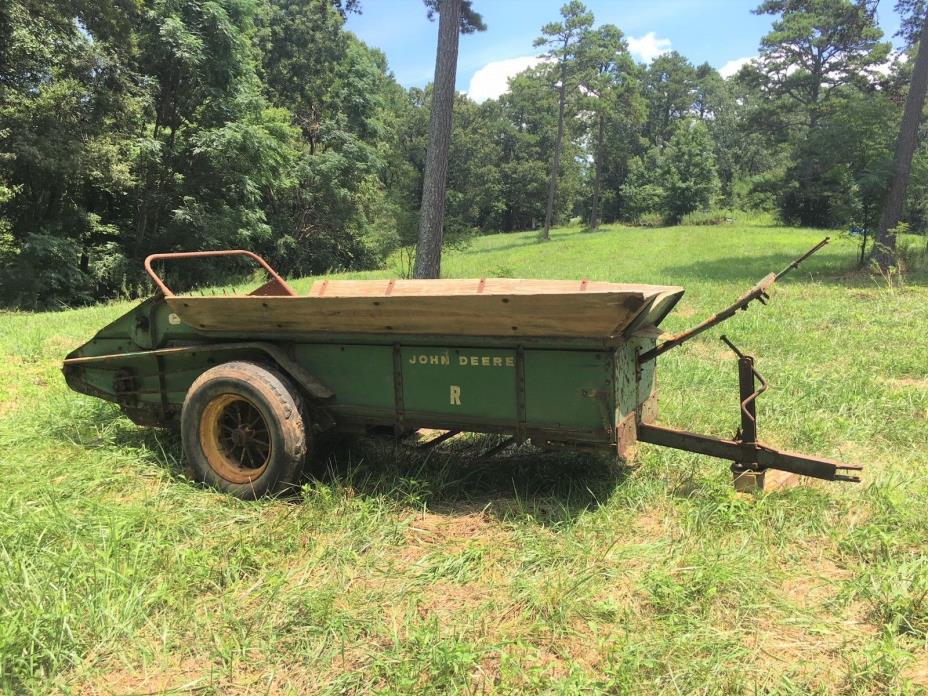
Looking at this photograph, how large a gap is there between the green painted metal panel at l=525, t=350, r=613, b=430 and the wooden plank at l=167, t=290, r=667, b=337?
152mm

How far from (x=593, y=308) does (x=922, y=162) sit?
633 inches

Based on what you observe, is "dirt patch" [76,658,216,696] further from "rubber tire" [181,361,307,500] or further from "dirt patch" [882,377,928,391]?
"dirt patch" [882,377,928,391]

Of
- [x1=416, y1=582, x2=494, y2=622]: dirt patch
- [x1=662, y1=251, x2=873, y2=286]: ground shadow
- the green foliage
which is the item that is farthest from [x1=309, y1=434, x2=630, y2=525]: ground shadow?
the green foliage

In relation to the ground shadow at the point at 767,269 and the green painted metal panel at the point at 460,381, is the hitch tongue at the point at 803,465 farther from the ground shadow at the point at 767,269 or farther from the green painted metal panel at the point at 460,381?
the ground shadow at the point at 767,269

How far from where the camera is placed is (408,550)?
3.05 meters

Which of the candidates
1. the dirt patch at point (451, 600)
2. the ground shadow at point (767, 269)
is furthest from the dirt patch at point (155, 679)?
the ground shadow at point (767, 269)

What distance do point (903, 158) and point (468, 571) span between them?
15.2 meters

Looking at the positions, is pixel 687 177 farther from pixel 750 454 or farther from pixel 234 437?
pixel 234 437

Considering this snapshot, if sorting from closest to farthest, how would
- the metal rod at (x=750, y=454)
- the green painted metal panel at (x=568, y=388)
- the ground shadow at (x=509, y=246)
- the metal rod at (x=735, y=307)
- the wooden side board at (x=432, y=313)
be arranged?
the wooden side board at (x=432, y=313), the green painted metal panel at (x=568, y=388), the metal rod at (x=750, y=454), the metal rod at (x=735, y=307), the ground shadow at (x=509, y=246)

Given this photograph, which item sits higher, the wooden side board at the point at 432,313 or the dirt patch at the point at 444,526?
the wooden side board at the point at 432,313

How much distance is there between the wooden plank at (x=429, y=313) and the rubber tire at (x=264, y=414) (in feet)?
1.01

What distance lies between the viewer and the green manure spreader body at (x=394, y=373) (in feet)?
9.78

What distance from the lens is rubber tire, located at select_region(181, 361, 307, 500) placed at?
3.39 m

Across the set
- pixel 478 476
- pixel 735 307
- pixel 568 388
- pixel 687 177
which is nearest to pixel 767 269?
pixel 735 307
